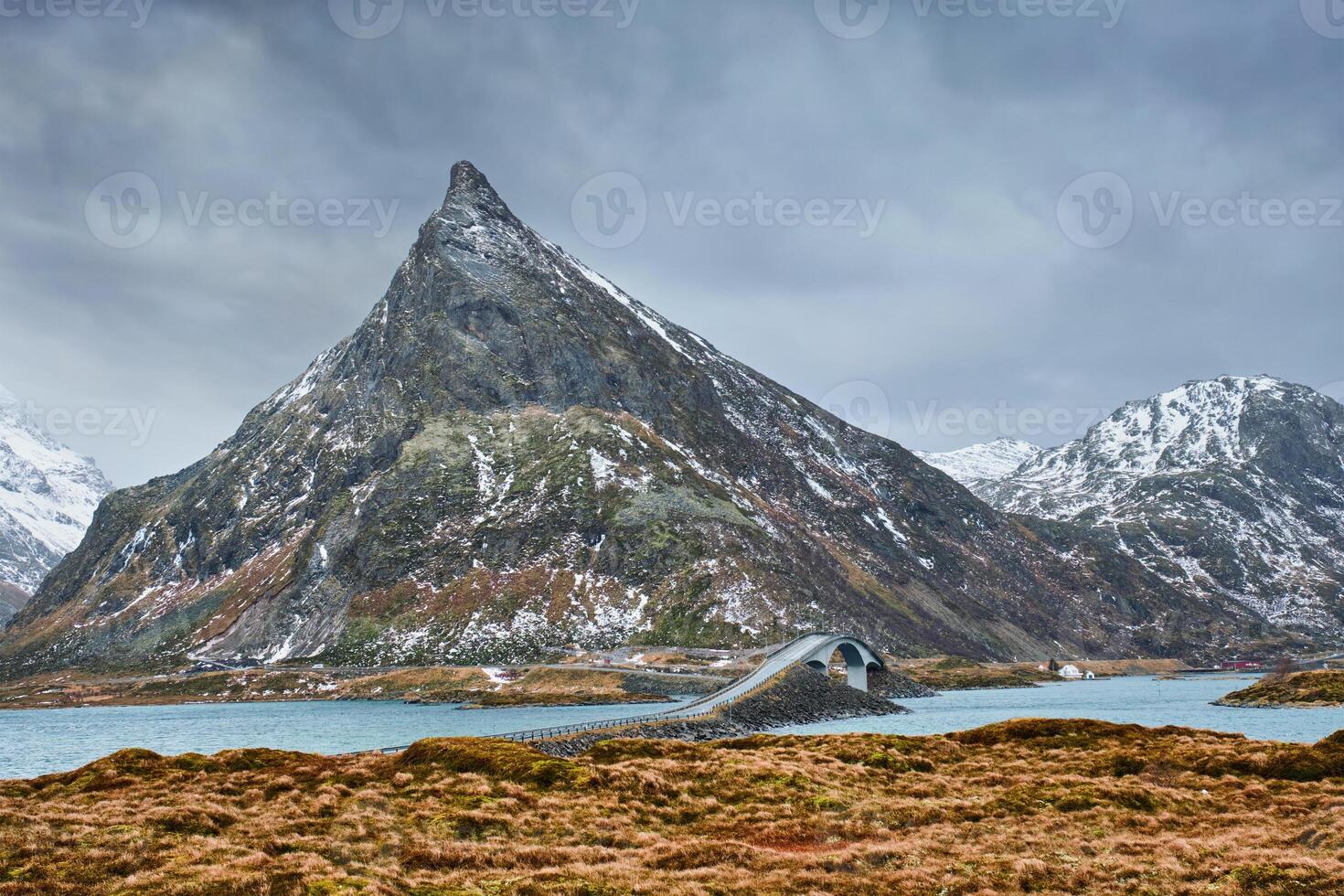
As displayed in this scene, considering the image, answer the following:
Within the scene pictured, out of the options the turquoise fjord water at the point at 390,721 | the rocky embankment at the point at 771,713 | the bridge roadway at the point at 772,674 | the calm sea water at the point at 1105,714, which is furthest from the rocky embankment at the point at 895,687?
the rocky embankment at the point at 771,713

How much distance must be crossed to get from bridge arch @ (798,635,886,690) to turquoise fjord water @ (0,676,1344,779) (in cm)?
1098

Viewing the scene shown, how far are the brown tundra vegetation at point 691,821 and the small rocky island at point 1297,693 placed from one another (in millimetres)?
90785

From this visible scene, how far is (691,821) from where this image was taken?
39844mm

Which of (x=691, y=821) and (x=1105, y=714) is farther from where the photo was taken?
(x=1105, y=714)

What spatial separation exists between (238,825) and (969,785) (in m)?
34.1

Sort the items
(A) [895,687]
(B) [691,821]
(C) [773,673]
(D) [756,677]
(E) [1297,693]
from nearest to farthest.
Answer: (B) [691,821]
(D) [756,677]
(C) [773,673]
(E) [1297,693]
(A) [895,687]

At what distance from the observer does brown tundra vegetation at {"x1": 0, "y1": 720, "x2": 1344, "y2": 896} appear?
26984mm

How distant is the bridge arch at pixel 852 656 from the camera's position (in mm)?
155375

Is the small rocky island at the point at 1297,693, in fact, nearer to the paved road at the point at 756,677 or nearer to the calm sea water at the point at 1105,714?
the calm sea water at the point at 1105,714

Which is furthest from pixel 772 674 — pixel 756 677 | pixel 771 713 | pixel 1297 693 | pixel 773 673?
pixel 1297 693

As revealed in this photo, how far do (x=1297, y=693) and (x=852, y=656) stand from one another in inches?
2667

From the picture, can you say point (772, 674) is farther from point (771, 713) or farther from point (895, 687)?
point (895, 687)

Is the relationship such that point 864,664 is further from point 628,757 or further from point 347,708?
point 628,757

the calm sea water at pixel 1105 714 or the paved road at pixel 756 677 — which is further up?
the paved road at pixel 756 677
